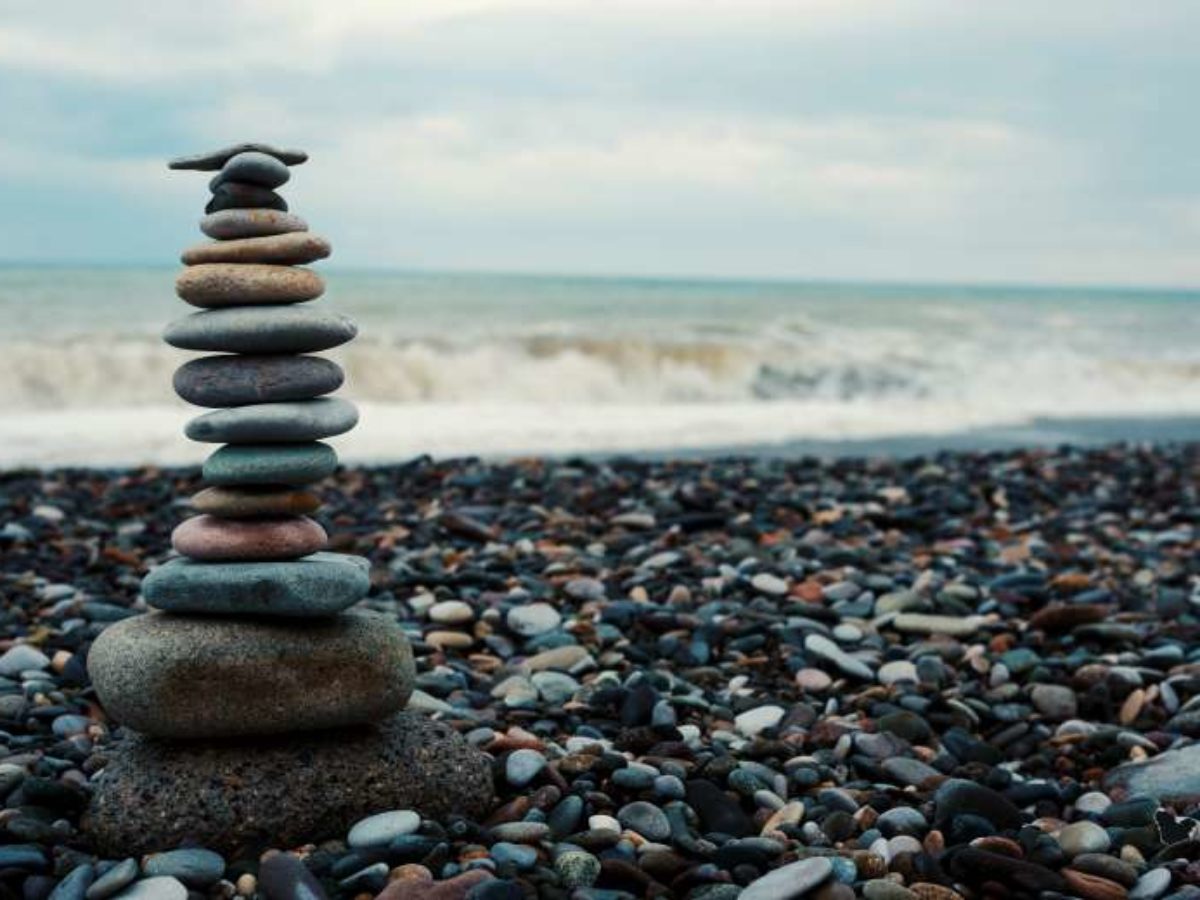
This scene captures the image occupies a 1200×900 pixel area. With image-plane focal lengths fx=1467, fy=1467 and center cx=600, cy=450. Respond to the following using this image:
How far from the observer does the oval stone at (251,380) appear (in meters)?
4.53

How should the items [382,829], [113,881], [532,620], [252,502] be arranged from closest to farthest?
[113,881], [382,829], [252,502], [532,620]

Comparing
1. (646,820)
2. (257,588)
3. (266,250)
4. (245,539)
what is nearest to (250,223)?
(266,250)

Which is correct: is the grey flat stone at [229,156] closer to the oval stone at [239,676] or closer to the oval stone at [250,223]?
the oval stone at [250,223]

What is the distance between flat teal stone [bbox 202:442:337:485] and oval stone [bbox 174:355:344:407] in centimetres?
15

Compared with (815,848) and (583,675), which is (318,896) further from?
(583,675)

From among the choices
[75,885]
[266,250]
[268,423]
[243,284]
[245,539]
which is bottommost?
[75,885]

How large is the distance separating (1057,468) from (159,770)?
10.2 m

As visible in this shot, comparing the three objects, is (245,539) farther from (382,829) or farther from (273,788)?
(382,829)

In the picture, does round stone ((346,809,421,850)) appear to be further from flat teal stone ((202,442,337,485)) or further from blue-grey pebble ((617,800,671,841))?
flat teal stone ((202,442,337,485))

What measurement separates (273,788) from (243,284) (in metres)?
1.53

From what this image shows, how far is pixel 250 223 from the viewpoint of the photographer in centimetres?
459

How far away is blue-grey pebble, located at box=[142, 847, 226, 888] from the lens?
4.02m

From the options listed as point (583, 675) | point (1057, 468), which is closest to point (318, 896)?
point (583, 675)

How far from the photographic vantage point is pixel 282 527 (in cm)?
462
